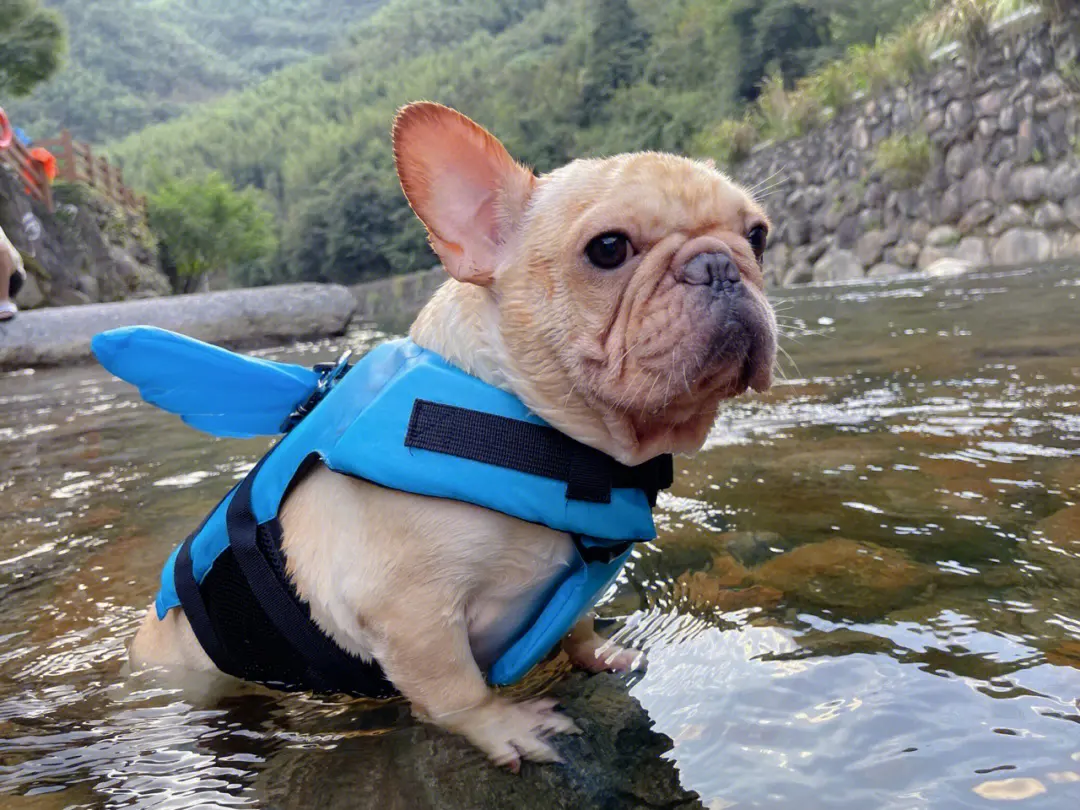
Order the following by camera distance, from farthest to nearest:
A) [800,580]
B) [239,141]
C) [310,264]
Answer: [239,141], [310,264], [800,580]

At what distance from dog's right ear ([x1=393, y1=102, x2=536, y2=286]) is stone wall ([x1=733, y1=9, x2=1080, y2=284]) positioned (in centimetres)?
1043

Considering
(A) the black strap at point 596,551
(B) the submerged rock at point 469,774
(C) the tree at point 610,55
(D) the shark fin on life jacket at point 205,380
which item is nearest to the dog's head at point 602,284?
(A) the black strap at point 596,551

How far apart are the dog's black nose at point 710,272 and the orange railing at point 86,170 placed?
1100 inches

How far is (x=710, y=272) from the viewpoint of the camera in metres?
1.83

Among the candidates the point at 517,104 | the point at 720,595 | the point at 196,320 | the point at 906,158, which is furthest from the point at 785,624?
the point at 517,104

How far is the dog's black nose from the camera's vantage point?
5.97 ft

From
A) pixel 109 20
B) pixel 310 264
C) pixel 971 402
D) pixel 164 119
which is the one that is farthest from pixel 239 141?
pixel 971 402

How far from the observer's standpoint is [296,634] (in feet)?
6.14

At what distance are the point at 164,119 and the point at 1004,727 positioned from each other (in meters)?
137

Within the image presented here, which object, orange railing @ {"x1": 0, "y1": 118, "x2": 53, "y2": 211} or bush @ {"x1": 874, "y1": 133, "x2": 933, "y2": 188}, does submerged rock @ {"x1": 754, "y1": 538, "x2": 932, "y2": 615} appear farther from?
orange railing @ {"x1": 0, "y1": 118, "x2": 53, "y2": 211}

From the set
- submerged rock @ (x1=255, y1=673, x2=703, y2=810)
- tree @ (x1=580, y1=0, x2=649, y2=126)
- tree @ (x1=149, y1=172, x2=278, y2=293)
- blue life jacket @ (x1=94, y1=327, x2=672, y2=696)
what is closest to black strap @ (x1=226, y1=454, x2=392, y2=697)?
blue life jacket @ (x1=94, y1=327, x2=672, y2=696)

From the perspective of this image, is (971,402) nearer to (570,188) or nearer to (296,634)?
(570,188)

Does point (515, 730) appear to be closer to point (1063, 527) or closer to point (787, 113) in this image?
point (1063, 527)

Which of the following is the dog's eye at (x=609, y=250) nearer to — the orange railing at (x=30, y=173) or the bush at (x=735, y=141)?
the orange railing at (x=30, y=173)
